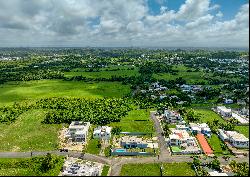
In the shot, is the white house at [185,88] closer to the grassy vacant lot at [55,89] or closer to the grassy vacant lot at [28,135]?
the grassy vacant lot at [55,89]

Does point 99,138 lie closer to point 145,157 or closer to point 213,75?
point 145,157

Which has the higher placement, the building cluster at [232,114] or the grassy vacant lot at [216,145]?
the building cluster at [232,114]

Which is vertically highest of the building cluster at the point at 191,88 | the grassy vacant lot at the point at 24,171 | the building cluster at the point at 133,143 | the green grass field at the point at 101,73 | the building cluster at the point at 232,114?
the green grass field at the point at 101,73

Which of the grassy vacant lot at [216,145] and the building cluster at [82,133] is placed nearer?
the grassy vacant lot at [216,145]

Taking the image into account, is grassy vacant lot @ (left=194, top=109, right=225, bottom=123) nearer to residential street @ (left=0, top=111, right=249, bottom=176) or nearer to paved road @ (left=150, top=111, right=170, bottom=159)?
paved road @ (left=150, top=111, right=170, bottom=159)

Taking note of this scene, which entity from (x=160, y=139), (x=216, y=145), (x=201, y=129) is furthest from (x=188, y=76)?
(x=216, y=145)

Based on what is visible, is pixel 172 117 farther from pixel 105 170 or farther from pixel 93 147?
pixel 105 170

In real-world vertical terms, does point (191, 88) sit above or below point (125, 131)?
above

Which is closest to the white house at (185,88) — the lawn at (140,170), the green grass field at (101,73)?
the green grass field at (101,73)
